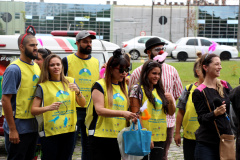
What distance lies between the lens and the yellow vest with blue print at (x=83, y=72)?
19.9ft

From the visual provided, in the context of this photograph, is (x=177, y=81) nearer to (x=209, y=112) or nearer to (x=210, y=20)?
(x=209, y=112)

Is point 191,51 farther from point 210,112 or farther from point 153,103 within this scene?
point 210,112

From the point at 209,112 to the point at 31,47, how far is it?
2.15m

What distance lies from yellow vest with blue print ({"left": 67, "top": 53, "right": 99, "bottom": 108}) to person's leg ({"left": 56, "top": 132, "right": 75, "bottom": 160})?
1057 millimetres

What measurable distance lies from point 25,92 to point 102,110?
3.31ft

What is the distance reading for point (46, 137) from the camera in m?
4.95

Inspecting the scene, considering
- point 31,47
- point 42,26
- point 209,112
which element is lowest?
point 209,112

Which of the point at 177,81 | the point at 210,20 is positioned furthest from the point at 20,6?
the point at 177,81

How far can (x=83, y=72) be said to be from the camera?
6.10 meters

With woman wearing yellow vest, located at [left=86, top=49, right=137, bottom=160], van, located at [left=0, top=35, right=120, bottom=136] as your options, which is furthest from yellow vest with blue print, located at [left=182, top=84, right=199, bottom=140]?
van, located at [left=0, top=35, right=120, bottom=136]

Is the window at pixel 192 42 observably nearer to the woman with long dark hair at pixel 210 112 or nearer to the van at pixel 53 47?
the van at pixel 53 47

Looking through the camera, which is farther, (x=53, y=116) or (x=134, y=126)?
(x=53, y=116)

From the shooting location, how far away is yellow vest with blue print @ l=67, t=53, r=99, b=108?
19.9ft

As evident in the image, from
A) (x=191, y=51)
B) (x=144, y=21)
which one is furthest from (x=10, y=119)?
(x=144, y=21)
